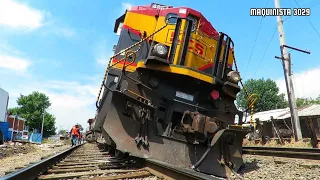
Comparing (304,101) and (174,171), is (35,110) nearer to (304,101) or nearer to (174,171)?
(304,101)

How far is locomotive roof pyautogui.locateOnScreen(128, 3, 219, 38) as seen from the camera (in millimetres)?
5508

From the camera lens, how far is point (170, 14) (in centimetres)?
553

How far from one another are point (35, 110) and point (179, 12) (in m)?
73.1

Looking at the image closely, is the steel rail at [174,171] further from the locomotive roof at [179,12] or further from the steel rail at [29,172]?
the locomotive roof at [179,12]

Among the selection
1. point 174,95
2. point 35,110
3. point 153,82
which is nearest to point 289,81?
point 174,95

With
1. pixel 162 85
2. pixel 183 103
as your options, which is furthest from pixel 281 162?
pixel 162 85

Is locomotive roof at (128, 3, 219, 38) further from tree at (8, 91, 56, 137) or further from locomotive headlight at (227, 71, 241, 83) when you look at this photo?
tree at (8, 91, 56, 137)

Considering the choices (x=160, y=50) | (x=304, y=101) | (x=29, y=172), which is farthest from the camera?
(x=304, y=101)

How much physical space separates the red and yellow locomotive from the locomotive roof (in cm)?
2

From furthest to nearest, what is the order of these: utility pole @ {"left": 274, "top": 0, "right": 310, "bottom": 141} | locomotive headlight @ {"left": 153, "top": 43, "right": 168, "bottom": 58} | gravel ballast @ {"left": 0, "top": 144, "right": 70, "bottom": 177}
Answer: utility pole @ {"left": 274, "top": 0, "right": 310, "bottom": 141} → gravel ballast @ {"left": 0, "top": 144, "right": 70, "bottom": 177} → locomotive headlight @ {"left": 153, "top": 43, "right": 168, "bottom": 58}

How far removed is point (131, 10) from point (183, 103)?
2.47 meters

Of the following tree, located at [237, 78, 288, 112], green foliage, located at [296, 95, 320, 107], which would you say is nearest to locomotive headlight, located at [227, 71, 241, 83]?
tree, located at [237, 78, 288, 112]

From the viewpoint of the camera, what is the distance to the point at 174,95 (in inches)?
197

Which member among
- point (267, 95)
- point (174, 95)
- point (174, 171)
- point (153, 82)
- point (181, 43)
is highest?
point (267, 95)
